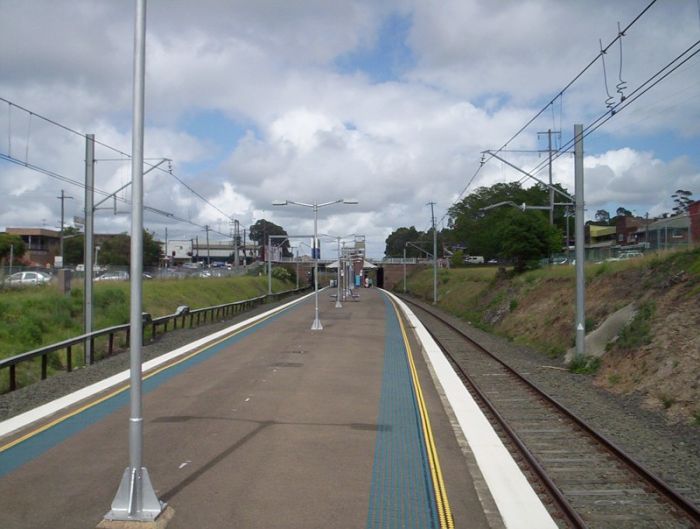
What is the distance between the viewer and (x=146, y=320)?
24.4m

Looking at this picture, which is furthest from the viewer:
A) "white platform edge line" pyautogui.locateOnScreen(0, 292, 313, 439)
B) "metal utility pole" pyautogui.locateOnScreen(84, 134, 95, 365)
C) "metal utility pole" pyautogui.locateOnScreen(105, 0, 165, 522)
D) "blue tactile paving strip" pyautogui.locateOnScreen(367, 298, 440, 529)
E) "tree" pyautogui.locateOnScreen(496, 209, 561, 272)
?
"tree" pyautogui.locateOnScreen(496, 209, 561, 272)

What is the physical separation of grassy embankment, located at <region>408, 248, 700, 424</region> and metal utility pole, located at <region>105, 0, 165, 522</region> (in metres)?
9.31

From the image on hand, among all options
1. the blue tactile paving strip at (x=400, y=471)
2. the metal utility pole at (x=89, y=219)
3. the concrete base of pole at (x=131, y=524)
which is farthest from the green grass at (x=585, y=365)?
the concrete base of pole at (x=131, y=524)

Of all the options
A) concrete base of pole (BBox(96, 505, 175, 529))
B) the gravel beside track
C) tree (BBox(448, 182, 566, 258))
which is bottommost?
the gravel beside track

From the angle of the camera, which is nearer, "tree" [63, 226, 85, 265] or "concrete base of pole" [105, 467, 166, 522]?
"concrete base of pole" [105, 467, 166, 522]

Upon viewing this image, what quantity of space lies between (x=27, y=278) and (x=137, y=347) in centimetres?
3311

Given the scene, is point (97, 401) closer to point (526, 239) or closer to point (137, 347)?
point (137, 347)

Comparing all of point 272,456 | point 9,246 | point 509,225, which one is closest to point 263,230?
point 9,246

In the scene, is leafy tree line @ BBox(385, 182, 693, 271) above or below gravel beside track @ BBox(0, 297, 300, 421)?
above

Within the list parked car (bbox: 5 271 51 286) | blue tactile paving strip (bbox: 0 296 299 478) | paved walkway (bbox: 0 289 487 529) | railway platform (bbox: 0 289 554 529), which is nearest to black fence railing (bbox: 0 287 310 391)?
railway platform (bbox: 0 289 554 529)

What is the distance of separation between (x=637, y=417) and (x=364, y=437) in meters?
5.56

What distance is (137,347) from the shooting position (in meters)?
6.68

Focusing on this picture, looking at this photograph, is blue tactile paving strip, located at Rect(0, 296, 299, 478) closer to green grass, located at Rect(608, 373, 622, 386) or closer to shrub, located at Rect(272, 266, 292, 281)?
green grass, located at Rect(608, 373, 622, 386)

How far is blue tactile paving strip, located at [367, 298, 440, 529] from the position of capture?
699 centimetres
